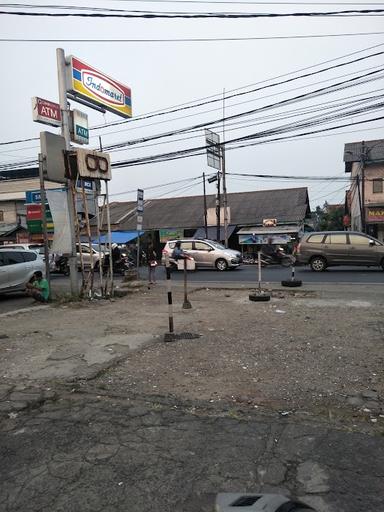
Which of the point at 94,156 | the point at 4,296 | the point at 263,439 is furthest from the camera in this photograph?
the point at 4,296

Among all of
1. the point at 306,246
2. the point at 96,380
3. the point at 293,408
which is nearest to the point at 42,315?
the point at 96,380

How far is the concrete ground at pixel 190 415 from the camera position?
3.17 meters

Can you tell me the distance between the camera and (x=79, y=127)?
13688mm

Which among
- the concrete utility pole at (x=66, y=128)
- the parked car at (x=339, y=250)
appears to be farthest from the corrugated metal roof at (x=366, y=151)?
the concrete utility pole at (x=66, y=128)

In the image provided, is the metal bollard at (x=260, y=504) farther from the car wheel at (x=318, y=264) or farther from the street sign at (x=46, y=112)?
the car wheel at (x=318, y=264)

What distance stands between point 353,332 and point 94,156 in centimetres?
861

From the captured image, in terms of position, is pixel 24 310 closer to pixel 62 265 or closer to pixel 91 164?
pixel 91 164

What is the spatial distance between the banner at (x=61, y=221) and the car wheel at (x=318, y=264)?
1189 cm

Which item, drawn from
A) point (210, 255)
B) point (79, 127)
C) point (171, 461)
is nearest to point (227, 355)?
point (171, 461)

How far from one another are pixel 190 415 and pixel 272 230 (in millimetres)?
32074

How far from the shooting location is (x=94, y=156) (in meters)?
13.0

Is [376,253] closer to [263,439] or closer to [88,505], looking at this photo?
[263,439]

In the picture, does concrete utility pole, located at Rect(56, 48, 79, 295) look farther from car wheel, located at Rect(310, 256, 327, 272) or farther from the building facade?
the building facade

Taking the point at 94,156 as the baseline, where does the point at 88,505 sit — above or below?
below
